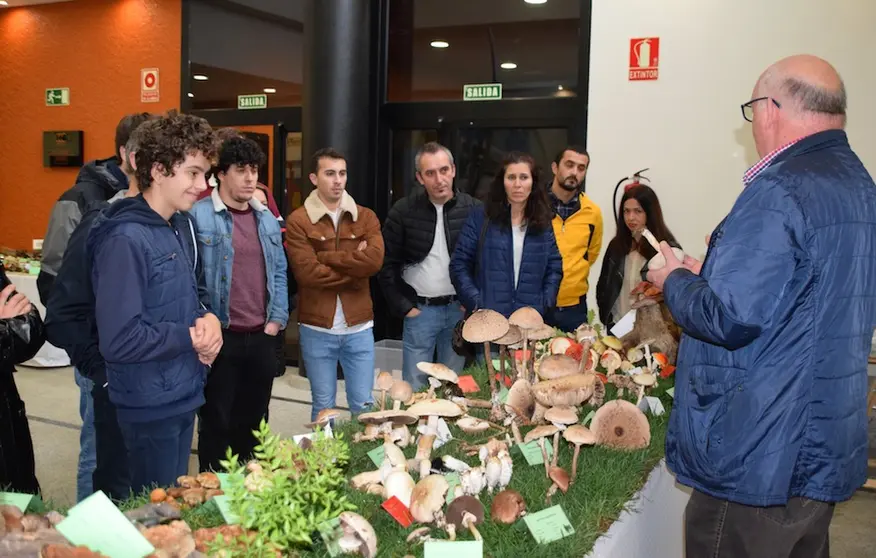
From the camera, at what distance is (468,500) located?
1.72 metres

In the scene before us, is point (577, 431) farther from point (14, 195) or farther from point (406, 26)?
point (14, 195)

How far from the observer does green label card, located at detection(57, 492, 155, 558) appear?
1.32 metres

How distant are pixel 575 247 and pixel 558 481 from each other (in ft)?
8.07

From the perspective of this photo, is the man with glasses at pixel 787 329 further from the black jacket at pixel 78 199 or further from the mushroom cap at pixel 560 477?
the black jacket at pixel 78 199

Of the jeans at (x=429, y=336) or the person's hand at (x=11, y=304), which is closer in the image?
the person's hand at (x=11, y=304)

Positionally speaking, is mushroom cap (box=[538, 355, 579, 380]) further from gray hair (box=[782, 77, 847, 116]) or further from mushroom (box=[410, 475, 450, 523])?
gray hair (box=[782, 77, 847, 116])

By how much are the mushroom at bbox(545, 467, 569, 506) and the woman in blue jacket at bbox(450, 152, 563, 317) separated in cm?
173

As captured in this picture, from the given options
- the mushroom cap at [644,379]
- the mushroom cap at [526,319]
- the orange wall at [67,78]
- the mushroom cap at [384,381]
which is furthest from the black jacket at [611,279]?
the orange wall at [67,78]

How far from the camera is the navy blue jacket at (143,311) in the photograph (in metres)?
2.06

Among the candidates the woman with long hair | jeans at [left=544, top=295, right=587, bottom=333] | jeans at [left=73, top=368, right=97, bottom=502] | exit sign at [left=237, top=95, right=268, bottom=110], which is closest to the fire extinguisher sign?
the woman with long hair

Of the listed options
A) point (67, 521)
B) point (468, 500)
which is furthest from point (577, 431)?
point (67, 521)

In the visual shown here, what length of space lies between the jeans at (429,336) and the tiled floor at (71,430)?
3.39 feet

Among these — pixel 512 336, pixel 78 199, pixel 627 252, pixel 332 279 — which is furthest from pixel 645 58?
pixel 78 199

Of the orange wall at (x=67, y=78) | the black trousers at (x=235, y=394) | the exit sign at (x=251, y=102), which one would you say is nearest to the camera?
the black trousers at (x=235, y=394)
